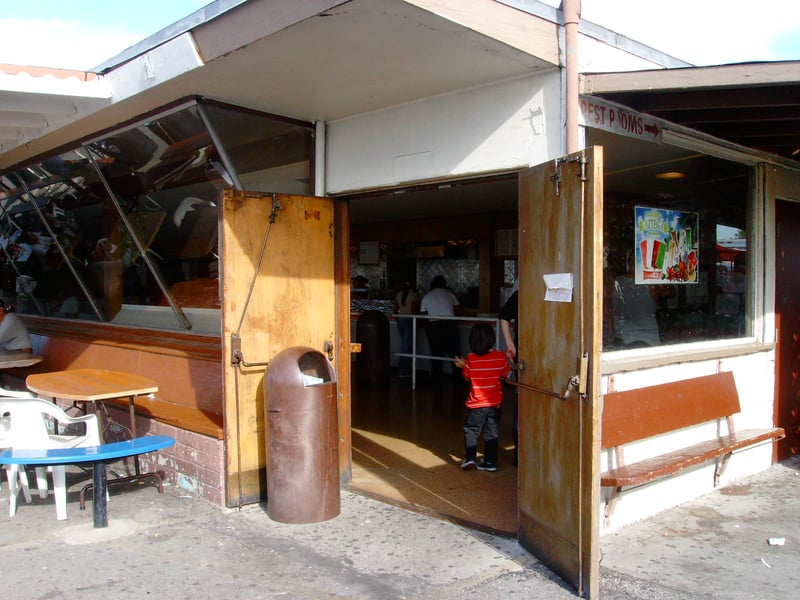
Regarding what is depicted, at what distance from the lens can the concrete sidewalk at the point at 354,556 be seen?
365 cm

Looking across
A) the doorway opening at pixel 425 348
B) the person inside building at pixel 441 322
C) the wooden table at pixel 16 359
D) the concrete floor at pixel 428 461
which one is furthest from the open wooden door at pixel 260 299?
the person inside building at pixel 441 322

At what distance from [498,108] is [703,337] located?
2747mm

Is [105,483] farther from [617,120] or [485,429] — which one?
[617,120]

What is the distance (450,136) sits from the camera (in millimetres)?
4570

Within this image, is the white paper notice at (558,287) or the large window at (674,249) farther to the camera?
the large window at (674,249)

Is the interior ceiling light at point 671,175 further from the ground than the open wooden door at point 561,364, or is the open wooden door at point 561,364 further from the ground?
the interior ceiling light at point 671,175

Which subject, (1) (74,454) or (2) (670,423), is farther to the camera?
(2) (670,423)

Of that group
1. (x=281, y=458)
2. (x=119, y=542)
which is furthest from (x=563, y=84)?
(x=119, y=542)

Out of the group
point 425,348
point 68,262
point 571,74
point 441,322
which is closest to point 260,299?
point 571,74

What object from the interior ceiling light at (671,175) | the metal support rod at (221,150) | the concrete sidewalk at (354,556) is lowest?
the concrete sidewalk at (354,556)

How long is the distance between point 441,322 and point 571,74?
664cm

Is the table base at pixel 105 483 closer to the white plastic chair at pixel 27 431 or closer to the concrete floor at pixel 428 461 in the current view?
the white plastic chair at pixel 27 431

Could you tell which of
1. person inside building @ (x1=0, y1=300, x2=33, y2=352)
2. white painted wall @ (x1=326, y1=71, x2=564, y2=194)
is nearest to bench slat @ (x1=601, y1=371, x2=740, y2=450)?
white painted wall @ (x1=326, y1=71, x2=564, y2=194)

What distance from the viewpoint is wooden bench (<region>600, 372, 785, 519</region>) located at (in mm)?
4340
